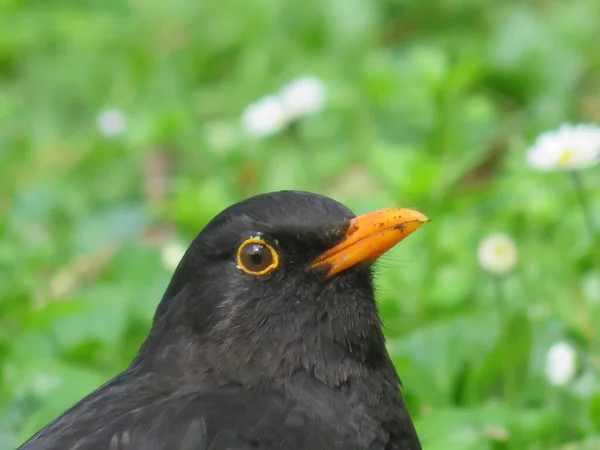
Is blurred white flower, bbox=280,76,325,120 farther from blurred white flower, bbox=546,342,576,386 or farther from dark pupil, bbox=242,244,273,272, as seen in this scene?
dark pupil, bbox=242,244,273,272

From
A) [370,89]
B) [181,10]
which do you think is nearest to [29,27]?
[181,10]

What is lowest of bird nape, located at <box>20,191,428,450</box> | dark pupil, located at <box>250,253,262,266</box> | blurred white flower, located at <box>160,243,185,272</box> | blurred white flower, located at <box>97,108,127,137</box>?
bird nape, located at <box>20,191,428,450</box>

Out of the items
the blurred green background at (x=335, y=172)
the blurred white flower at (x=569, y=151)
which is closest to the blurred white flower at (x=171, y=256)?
the blurred green background at (x=335, y=172)

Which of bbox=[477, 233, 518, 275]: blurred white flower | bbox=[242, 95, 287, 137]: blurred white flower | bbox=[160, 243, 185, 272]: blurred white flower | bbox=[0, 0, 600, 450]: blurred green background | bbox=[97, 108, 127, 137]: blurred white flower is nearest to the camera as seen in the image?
bbox=[0, 0, 600, 450]: blurred green background

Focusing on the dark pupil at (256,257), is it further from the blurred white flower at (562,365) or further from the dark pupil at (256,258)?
the blurred white flower at (562,365)

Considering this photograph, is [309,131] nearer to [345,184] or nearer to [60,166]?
[345,184]

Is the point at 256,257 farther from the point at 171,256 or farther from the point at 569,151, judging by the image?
the point at 171,256

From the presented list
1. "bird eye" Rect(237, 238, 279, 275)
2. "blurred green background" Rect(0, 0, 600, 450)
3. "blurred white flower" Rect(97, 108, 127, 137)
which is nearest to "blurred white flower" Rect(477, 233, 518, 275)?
"blurred green background" Rect(0, 0, 600, 450)
